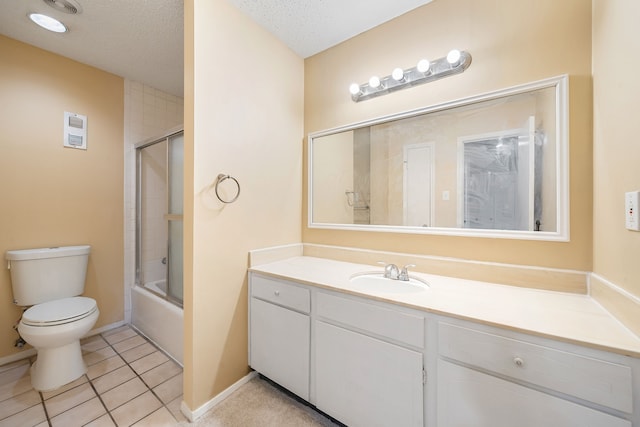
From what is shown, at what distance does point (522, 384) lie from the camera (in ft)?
2.72

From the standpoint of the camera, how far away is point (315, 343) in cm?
132

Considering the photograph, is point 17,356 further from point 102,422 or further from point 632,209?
point 632,209

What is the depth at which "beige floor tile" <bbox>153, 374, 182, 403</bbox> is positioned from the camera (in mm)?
1530

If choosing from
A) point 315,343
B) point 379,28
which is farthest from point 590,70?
point 315,343

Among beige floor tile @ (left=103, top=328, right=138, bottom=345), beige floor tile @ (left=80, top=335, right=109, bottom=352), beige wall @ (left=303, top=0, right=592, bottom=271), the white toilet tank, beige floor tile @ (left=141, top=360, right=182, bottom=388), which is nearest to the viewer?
beige wall @ (left=303, top=0, right=592, bottom=271)

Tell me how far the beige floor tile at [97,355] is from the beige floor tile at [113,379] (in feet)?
0.81

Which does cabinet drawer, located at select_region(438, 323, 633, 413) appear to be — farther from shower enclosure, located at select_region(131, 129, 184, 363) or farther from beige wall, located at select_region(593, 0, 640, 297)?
shower enclosure, located at select_region(131, 129, 184, 363)

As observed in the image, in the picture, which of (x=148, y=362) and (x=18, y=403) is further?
(x=148, y=362)

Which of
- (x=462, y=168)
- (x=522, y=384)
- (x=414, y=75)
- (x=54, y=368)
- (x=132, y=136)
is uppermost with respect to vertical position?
(x=414, y=75)

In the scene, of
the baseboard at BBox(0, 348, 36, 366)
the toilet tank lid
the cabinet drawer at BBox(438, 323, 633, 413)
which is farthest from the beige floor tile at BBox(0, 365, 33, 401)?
the cabinet drawer at BBox(438, 323, 633, 413)

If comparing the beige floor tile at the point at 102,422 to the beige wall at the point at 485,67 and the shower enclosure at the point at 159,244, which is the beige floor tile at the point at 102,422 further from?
the beige wall at the point at 485,67

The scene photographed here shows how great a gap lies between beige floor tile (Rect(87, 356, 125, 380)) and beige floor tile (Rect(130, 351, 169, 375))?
103 millimetres

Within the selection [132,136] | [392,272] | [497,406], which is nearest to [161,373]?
[392,272]

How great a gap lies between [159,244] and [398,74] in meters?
2.64
